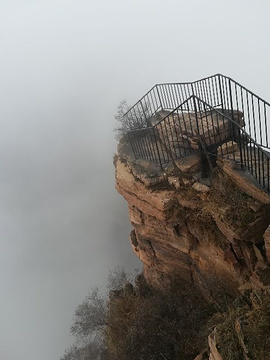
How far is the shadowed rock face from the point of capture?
9.92 metres

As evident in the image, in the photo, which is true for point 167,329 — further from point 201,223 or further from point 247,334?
point 247,334

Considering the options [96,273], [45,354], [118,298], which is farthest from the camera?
[96,273]

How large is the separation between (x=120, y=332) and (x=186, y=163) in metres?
8.16

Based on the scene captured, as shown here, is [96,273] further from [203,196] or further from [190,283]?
[203,196]

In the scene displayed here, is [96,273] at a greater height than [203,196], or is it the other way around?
[203,196]

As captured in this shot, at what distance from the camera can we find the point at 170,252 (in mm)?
13680

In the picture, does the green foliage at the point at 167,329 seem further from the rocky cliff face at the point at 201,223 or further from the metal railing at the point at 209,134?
the metal railing at the point at 209,134

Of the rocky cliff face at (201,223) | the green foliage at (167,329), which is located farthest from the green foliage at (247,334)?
the green foliage at (167,329)

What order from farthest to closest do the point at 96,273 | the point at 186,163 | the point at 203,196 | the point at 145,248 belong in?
1. the point at 96,273
2. the point at 145,248
3. the point at 186,163
4. the point at 203,196

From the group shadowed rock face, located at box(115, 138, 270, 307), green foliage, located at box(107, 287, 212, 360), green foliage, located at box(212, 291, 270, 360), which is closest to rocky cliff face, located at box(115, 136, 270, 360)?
shadowed rock face, located at box(115, 138, 270, 307)

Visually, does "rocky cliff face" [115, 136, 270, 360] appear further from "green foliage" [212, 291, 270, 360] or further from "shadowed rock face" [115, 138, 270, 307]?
"green foliage" [212, 291, 270, 360]

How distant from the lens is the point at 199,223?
1163cm

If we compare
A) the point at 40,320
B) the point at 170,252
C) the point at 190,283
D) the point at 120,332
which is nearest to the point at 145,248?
the point at 170,252

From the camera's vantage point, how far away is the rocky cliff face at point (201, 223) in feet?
32.5
